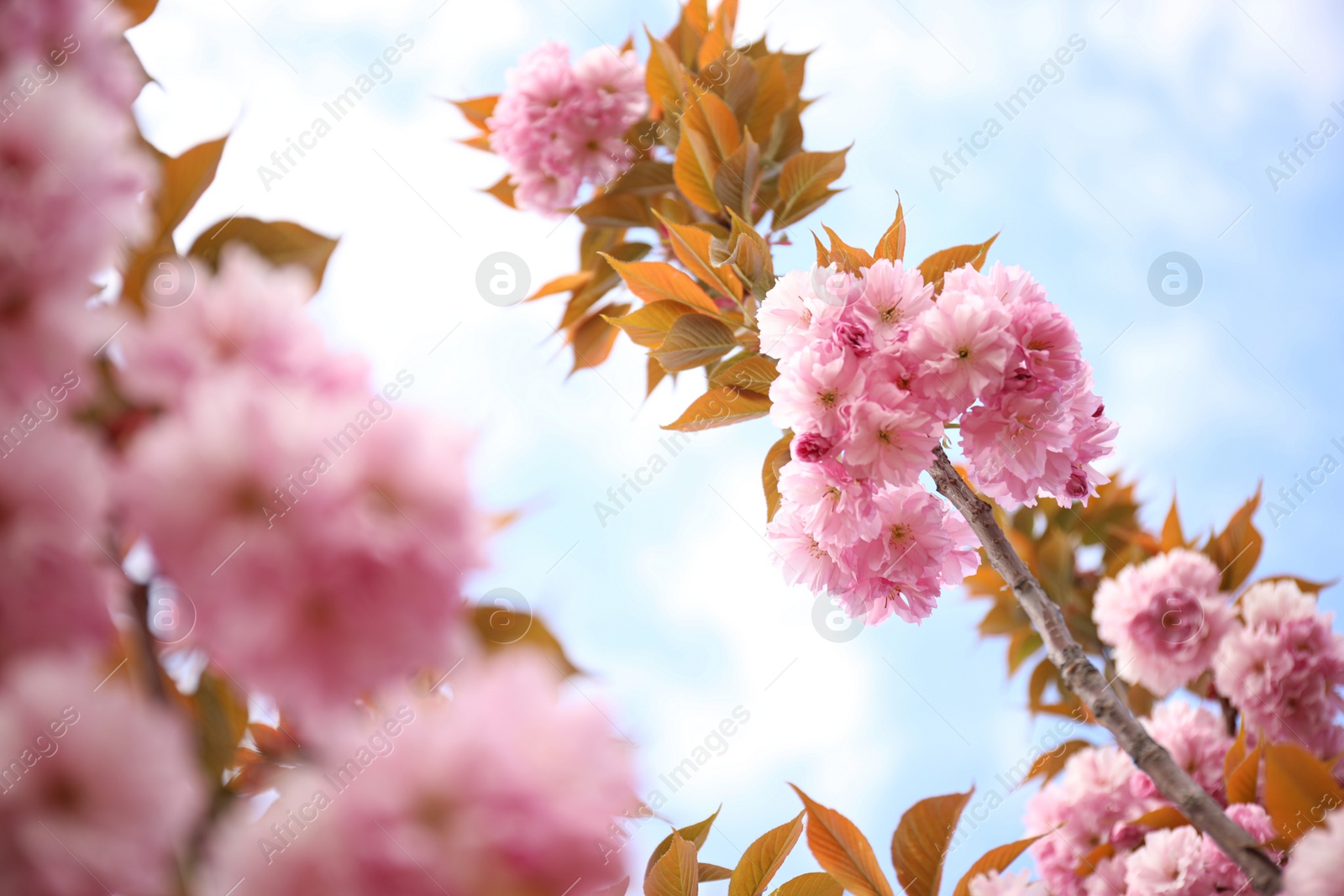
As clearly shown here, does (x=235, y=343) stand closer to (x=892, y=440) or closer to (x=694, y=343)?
(x=892, y=440)

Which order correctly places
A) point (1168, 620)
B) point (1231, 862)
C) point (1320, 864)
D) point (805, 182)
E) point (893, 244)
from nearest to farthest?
point (1320, 864), point (893, 244), point (1231, 862), point (805, 182), point (1168, 620)

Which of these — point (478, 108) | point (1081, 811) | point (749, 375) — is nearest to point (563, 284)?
point (478, 108)

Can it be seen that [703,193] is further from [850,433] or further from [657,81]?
[850,433]

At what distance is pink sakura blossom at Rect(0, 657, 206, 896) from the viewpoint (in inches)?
12.4

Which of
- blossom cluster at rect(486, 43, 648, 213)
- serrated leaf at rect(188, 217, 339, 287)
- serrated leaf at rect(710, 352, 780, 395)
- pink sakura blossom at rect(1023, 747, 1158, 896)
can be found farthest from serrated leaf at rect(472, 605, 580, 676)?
blossom cluster at rect(486, 43, 648, 213)

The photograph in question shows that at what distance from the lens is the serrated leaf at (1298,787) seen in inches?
35.0

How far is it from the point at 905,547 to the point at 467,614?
665 mm

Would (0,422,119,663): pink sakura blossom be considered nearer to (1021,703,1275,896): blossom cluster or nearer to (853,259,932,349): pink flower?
(853,259,932,349): pink flower

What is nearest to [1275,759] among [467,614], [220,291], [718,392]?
[718,392]

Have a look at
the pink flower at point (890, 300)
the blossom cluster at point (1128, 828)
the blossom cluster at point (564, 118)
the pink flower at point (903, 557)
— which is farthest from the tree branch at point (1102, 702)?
the blossom cluster at point (564, 118)

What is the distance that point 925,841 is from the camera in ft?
3.23

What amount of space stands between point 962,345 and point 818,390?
0.17 metres

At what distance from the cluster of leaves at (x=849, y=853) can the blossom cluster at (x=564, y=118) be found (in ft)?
4.47

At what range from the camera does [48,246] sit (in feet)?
1.27
